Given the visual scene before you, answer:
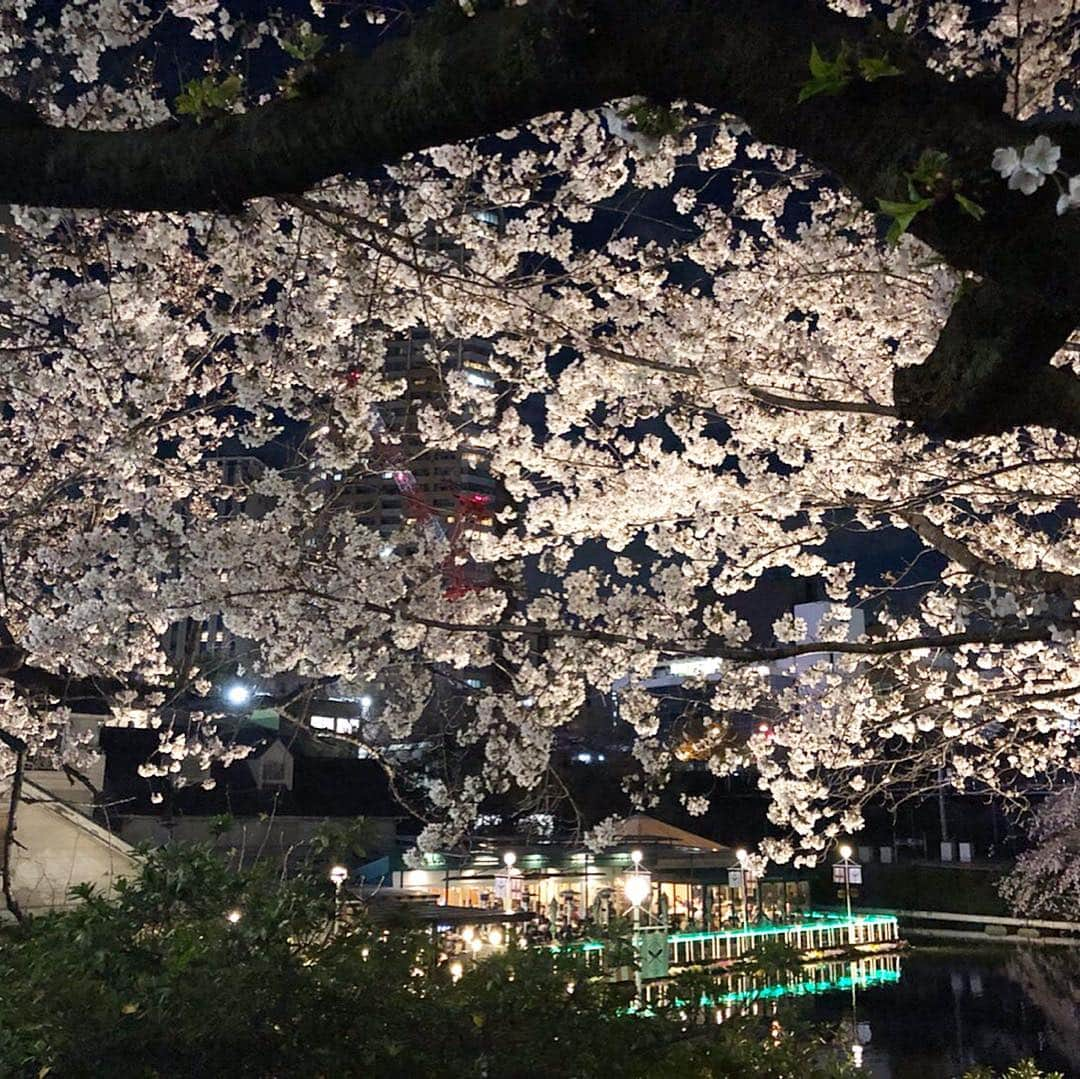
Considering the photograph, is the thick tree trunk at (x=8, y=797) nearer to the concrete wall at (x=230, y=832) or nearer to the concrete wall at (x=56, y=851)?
the concrete wall at (x=56, y=851)

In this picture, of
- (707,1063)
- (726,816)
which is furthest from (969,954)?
(707,1063)

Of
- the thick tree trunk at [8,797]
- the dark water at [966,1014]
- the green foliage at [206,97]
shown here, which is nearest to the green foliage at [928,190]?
the green foliage at [206,97]

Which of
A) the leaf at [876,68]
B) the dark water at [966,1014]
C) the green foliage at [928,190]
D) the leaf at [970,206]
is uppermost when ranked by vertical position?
the leaf at [876,68]

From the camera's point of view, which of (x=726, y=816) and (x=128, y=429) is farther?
(x=726, y=816)

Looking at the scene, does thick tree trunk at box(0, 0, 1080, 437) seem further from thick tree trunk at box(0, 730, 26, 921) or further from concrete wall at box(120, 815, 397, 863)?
concrete wall at box(120, 815, 397, 863)

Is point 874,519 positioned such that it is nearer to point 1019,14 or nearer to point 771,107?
point 1019,14

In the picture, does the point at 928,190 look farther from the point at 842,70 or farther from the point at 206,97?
the point at 206,97

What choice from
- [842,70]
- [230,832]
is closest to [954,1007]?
[230,832]
